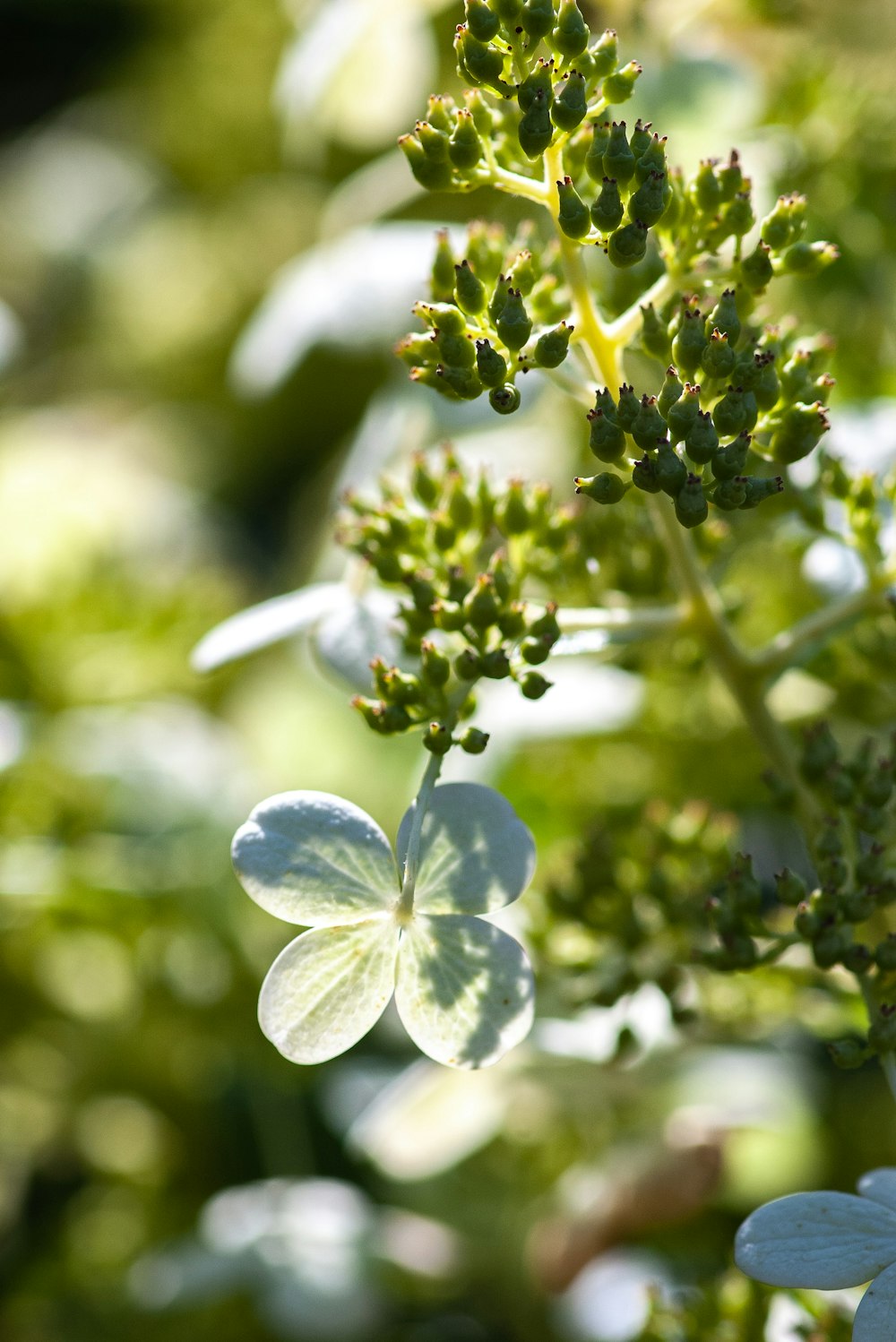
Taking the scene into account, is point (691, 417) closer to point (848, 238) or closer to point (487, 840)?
point (487, 840)

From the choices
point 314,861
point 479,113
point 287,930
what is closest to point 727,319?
point 479,113

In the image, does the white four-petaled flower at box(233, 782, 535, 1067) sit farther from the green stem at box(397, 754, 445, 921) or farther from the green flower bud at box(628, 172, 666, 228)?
the green flower bud at box(628, 172, 666, 228)

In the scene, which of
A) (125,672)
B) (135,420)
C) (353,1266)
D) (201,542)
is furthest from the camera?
(135,420)

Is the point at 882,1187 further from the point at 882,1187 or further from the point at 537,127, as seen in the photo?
the point at 537,127

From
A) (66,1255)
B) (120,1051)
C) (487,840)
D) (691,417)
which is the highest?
(691,417)

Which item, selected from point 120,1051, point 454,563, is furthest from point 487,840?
point 120,1051

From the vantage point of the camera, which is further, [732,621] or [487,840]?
[732,621]
